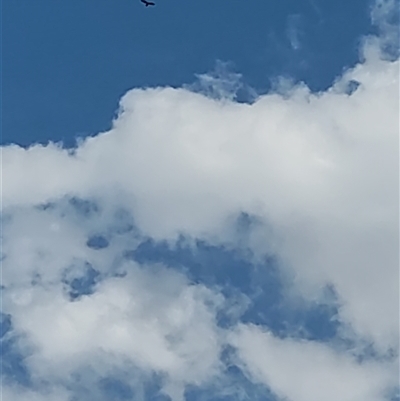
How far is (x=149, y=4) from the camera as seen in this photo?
136625 millimetres

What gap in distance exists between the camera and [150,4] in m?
136

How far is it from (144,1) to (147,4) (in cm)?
493

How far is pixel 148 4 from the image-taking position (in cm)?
13662

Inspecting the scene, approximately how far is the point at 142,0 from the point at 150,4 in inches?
316

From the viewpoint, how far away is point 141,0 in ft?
461

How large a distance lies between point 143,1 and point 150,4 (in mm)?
5610

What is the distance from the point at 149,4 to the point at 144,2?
3.05 meters

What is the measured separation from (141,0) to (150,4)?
8075mm

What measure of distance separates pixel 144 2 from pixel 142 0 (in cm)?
489

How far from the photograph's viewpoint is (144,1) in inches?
5487

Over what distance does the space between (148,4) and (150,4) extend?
105 centimetres

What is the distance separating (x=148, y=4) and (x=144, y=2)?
8.74 feet

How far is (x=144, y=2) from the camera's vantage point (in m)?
137

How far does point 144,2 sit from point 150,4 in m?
3.64
